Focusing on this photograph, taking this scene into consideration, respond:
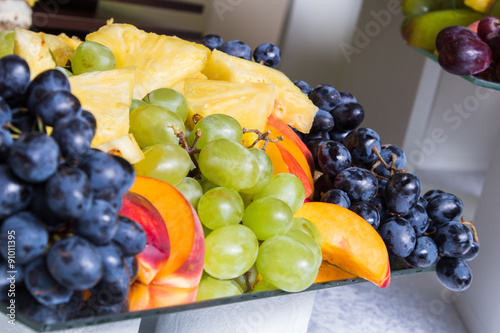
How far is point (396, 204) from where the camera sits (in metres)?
0.66

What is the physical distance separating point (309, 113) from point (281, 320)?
0.32 m

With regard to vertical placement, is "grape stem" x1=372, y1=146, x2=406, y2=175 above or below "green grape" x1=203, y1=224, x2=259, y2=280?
above

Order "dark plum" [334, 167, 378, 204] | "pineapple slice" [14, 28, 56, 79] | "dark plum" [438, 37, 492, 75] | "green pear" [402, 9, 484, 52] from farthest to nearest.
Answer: "green pear" [402, 9, 484, 52] → "dark plum" [438, 37, 492, 75] → "dark plum" [334, 167, 378, 204] → "pineapple slice" [14, 28, 56, 79]

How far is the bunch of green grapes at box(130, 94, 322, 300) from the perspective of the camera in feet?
1.65

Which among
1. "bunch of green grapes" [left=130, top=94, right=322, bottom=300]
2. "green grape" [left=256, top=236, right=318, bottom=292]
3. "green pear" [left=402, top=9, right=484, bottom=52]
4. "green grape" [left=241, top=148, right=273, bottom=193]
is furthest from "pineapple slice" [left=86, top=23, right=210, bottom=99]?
"green pear" [left=402, top=9, right=484, bottom=52]

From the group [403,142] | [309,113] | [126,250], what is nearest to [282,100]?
[309,113]

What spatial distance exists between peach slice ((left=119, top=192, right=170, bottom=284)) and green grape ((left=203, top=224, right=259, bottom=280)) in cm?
6

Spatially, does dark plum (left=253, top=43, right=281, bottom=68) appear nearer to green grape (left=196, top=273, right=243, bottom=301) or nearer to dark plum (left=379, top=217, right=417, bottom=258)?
dark plum (left=379, top=217, right=417, bottom=258)

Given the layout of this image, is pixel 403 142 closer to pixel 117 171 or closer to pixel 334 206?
pixel 334 206

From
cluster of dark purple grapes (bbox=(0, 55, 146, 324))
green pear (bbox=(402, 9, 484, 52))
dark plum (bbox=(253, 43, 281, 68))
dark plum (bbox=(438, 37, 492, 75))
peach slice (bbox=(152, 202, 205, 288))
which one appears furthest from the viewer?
green pear (bbox=(402, 9, 484, 52))

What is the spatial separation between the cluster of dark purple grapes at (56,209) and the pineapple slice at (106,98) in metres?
0.11

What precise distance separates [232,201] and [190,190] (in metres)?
0.05

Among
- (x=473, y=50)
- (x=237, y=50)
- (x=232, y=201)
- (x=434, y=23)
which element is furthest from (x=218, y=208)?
(x=434, y=23)

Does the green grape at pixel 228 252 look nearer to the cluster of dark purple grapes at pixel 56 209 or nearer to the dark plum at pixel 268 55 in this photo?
the cluster of dark purple grapes at pixel 56 209
